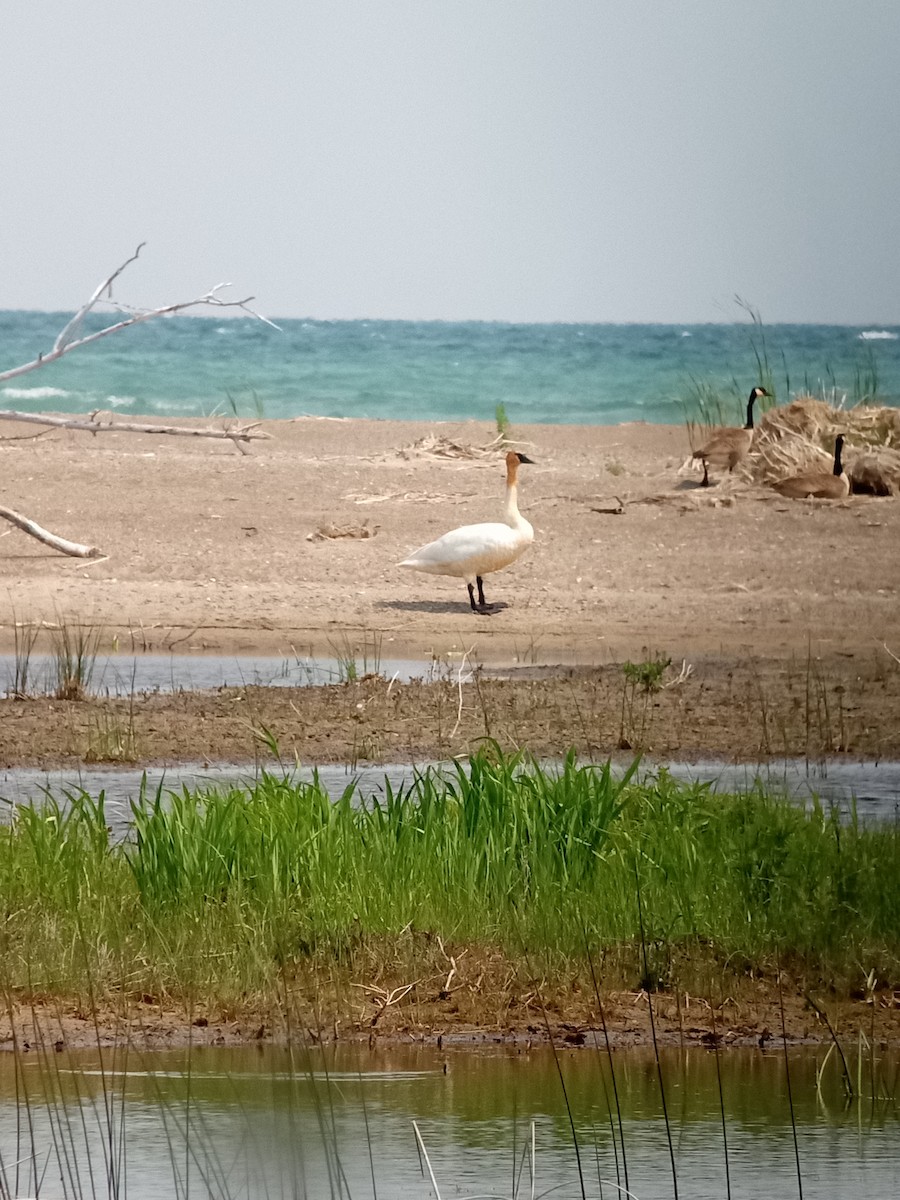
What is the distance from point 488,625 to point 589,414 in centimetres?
2866

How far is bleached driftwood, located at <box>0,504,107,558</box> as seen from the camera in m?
15.4

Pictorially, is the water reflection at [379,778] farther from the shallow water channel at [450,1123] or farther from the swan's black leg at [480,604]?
the swan's black leg at [480,604]

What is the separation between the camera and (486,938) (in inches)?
254

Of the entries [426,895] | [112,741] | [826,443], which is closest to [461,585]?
[826,443]

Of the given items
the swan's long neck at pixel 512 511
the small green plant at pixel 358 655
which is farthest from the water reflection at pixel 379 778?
the swan's long neck at pixel 512 511

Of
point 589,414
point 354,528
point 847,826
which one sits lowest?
point 847,826

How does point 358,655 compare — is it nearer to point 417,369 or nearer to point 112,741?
point 112,741

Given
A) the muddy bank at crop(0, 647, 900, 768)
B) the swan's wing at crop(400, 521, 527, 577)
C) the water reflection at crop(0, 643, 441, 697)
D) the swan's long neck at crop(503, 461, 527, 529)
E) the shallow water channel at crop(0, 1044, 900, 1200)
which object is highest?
the swan's long neck at crop(503, 461, 527, 529)

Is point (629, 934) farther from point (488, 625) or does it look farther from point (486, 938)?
point (488, 625)

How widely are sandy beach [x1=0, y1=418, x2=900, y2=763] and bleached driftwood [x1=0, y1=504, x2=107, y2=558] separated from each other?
0.40 ft

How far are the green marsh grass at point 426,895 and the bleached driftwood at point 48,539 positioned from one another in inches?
338

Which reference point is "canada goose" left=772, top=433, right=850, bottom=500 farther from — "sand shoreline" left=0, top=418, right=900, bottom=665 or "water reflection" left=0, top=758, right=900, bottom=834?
"water reflection" left=0, top=758, right=900, bottom=834

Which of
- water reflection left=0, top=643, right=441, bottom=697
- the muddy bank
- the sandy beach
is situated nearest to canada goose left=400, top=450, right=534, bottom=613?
the sandy beach

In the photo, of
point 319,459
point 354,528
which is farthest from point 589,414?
point 354,528
